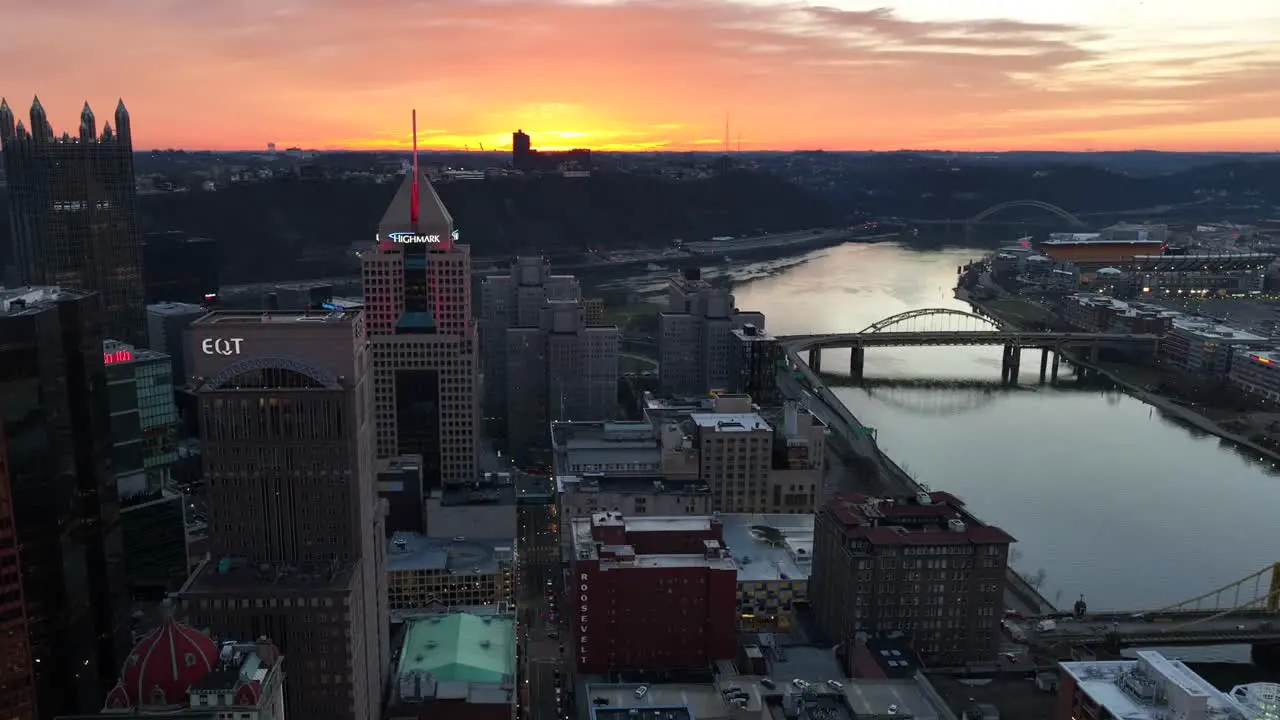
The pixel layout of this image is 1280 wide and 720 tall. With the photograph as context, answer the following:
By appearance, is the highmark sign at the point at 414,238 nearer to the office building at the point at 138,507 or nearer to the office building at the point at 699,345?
the office building at the point at 138,507

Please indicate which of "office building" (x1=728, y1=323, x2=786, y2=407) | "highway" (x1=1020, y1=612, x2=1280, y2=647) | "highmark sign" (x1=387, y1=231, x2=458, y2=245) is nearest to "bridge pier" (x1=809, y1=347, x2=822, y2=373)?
"office building" (x1=728, y1=323, x2=786, y2=407)

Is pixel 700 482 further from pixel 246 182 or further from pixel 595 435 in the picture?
pixel 246 182

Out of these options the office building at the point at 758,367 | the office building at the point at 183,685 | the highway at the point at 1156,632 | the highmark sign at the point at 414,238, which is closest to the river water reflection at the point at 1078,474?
the highway at the point at 1156,632

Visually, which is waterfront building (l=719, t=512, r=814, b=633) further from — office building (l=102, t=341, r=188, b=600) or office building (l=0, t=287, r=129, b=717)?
office building (l=102, t=341, r=188, b=600)

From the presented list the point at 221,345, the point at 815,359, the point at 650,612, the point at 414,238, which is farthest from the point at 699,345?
the point at 221,345

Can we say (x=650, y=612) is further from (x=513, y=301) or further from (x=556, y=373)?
(x=513, y=301)

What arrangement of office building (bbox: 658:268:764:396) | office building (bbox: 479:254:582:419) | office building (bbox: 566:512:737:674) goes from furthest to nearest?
office building (bbox: 479:254:582:419) < office building (bbox: 658:268:764:396) < office building (bbox: 566:512:737:674)
